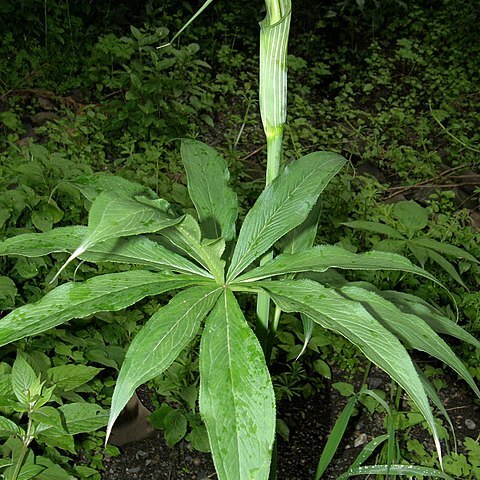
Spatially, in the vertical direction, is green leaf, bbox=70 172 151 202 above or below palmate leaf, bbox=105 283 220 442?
above

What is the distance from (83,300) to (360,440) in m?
1.40

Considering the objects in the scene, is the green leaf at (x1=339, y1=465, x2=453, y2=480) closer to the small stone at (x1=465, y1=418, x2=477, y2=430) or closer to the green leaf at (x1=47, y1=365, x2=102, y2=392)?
the green leaf at (x1=47, y1=365, x2=102, y2=392)

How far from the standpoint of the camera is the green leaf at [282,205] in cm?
90

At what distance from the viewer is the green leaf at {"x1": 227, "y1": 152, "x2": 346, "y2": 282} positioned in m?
0.90

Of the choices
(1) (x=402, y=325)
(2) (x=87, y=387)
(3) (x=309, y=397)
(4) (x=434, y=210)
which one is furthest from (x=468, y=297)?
(1) (x=402, y=325)

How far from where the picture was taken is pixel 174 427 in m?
1.74

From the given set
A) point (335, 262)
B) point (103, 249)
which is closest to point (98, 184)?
point (103, 249)

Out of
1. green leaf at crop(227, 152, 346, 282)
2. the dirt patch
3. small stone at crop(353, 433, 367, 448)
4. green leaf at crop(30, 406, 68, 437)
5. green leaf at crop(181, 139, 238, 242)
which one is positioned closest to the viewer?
green leaf at crop(227, 152, 346, 282)

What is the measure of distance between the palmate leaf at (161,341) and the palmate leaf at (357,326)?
10cm

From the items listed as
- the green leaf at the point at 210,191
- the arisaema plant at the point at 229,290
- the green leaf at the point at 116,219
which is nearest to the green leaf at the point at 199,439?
the arisaema plant at the point at 229,290

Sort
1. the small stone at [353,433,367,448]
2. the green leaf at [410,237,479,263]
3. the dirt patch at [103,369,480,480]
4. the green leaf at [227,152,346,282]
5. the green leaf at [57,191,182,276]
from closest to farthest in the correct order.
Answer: the green leaf at [57,191,182,276]
the green leaf at [227,152,346,282]
the green leaf at [410,237,479,263]
the dirt patch at [103,369,480,480]
the small stone at [353,433,367,448]

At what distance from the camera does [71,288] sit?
808 millimetres

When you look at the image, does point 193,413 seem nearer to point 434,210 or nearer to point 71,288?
point 71,288

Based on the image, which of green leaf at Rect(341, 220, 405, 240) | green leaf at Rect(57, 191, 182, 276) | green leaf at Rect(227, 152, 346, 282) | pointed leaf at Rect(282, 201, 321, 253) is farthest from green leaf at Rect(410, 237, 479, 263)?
green leaf at Rect(57, 191, 182, 276)
